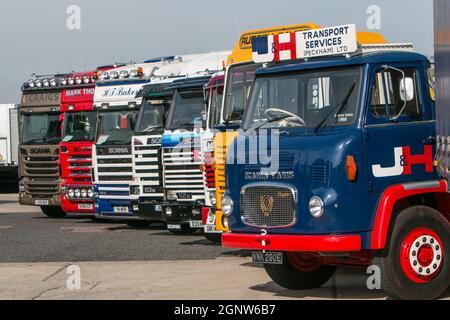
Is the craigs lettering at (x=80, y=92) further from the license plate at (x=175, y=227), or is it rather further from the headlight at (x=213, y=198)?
the headlight at (x=213, y=198)

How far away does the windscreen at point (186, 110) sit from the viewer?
56.3ft

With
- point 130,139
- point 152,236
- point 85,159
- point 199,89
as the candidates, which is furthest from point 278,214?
point 85,159

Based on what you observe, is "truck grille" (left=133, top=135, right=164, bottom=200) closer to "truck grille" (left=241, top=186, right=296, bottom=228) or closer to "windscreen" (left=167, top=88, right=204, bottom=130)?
"windscreen" (left=167, top=88, right=204, bottom=130)

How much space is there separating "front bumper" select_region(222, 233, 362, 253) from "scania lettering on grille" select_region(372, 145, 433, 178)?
776 millimetres

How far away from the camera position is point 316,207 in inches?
403

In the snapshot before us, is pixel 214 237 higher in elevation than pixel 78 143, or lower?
lower

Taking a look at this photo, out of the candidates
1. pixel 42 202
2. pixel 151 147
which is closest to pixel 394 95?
pixel 151 147

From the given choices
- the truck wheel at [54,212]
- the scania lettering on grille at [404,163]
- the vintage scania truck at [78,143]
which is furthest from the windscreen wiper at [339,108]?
the truck wheel at [54,212]

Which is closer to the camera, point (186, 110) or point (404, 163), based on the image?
point (404, 163)

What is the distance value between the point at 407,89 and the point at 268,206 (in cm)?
204

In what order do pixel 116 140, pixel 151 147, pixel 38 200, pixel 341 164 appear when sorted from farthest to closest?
pixel 38 200 → pixel 116 140 → pixel 151 147 → pixel 341 164

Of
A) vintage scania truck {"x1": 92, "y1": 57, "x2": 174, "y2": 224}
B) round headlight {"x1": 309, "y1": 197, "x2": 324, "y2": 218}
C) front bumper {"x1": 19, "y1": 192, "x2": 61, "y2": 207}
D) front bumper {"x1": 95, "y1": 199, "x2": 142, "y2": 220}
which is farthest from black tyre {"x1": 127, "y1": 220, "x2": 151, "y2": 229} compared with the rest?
round headlight {"x1": 309, "y1": 197, "x2": 324, "y2": 218}

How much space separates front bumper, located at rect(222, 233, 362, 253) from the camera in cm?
1009

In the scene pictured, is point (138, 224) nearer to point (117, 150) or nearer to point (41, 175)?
point (117, 150)
